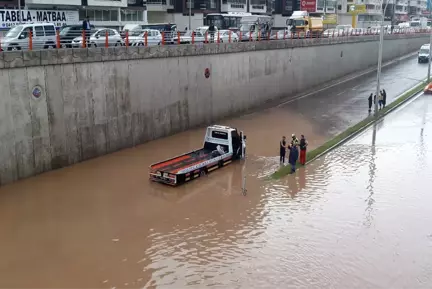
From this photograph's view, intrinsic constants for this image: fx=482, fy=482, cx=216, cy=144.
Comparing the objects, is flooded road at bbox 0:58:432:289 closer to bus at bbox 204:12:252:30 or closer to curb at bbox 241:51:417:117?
curb at bbox 241:51:417:117

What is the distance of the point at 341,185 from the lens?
19.1m

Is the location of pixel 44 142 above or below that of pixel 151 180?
above

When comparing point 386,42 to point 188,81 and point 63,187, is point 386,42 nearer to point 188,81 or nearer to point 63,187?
point 188,81

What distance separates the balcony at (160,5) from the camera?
178ft

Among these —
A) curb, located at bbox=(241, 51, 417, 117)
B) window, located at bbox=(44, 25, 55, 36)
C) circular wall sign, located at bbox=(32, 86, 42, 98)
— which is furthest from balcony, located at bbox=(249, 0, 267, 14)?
circular wall sign, located at bbox=(32, 86, 42, 98)

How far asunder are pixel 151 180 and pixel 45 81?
6.04 metres

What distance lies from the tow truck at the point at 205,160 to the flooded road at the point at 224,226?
407mm

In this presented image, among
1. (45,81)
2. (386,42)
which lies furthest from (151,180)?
(386,42)

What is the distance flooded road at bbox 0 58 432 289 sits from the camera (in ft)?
40.1

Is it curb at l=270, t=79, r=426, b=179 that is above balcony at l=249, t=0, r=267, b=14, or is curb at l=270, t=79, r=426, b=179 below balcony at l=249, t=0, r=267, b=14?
below

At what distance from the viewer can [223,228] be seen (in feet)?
49.3

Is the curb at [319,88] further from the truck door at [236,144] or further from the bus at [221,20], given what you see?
the truck door at [236,144]

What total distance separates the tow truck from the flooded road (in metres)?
0.41

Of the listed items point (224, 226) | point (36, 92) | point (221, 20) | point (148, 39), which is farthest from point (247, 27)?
point (224, 226)
